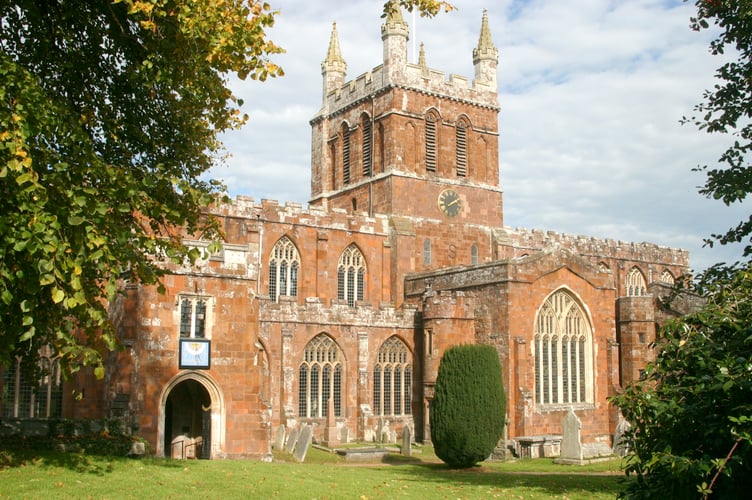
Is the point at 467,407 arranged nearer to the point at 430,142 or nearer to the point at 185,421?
the point at 185,421

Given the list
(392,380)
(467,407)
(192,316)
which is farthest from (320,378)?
(192,316)

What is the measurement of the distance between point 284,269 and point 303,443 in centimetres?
1273

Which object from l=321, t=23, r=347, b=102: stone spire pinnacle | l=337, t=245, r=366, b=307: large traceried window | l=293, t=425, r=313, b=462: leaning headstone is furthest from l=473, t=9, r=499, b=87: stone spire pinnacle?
l=293, t=425, r=313, b=462: leaning headstone

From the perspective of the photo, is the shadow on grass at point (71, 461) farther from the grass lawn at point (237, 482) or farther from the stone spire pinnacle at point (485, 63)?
the stone spire pinnacle at point (485, 63)

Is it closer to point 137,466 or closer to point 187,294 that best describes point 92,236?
point 137,466

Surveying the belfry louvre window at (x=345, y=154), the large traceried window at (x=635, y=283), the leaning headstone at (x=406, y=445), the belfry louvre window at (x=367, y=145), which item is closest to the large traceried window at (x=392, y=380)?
the leaning headstone at (x=406, y=445)

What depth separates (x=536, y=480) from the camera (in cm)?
2033

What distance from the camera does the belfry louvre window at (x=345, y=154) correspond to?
148 ft

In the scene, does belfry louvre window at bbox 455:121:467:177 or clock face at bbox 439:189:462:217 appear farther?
belfry louvre window at bbox 455:121:467:177

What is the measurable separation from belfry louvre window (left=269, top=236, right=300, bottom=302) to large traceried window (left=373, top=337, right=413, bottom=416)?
5.66m

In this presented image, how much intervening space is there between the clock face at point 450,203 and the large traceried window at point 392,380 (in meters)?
10.1

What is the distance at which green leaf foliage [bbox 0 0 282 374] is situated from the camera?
11055mm

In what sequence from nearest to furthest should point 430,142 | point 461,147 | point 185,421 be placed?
point 185,421 < point 430,142 < point 461,147

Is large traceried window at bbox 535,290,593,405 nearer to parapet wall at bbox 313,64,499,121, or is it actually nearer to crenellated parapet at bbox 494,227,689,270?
crenellated parapet at bbox 494,227,689,270
